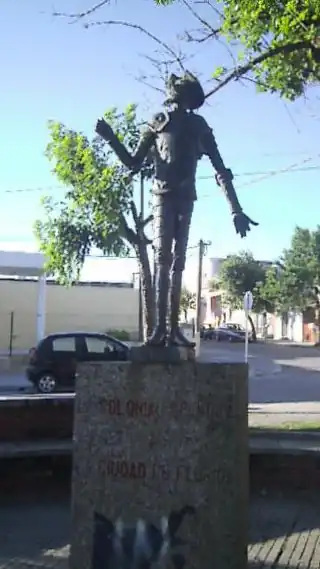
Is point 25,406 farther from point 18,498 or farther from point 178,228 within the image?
point 178,228

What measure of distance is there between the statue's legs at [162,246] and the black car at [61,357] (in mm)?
12545

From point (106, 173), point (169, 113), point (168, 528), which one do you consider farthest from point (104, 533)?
point (106, 173)

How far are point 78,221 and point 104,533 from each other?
14037mm

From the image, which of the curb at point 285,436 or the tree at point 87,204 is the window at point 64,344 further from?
the curb at point 285,436

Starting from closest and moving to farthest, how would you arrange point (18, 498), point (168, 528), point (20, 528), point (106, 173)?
1. point (168, 528)
2. point (20, 528)
3. point (18, 498)
4. point (106, 173)

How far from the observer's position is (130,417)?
429 cm

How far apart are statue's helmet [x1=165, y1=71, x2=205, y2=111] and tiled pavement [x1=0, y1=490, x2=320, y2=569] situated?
3.33 m

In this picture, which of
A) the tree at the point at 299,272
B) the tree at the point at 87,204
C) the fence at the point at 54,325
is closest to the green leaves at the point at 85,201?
the tree at the point at 87,204

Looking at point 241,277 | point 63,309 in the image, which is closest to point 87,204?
point 63,309

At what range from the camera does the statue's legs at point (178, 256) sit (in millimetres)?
5184

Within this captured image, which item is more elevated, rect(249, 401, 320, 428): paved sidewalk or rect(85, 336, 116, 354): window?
rect(85, 336, 116, 354): window

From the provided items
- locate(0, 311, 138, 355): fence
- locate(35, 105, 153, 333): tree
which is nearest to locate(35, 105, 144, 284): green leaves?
locate(35, 105, 153, 333): tree

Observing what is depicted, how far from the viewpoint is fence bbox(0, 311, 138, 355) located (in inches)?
1454

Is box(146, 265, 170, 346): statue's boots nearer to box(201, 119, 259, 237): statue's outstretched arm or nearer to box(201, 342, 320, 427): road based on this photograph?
box(201, 119, 259, 237): statue's outstretched arm
